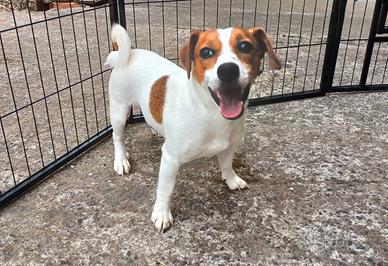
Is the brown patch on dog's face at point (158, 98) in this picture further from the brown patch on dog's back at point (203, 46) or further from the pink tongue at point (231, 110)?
the pink tongue at point (231, 110)

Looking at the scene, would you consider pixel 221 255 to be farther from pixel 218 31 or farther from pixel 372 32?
pixel 372 32

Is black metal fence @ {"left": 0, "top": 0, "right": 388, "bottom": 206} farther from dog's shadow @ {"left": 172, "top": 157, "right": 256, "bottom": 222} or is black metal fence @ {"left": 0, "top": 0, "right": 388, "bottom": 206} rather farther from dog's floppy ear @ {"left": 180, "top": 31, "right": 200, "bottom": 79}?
dog's floppy ear @ {"left": 180, "top": 31, "right": 200, "bottom": 79}

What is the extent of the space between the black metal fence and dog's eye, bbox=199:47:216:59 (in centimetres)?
94

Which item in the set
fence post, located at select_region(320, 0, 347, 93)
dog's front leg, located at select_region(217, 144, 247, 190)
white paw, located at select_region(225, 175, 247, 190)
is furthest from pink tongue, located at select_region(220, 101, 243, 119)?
fence post, located at select_region(320, 0, 347, 93)

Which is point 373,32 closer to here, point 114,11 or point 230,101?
point 114,11

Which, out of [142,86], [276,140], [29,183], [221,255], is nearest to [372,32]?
[276,140]

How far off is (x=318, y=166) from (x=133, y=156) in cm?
112

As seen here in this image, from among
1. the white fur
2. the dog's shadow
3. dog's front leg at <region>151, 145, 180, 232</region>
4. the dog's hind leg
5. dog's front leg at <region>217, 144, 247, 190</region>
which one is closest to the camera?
the white fur

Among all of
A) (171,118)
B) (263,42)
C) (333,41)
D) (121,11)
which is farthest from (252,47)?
(333,41)

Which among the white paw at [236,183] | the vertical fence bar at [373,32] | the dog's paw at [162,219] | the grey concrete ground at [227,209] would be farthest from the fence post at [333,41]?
the dog's paw at [162,219]

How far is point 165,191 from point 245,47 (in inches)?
30.6

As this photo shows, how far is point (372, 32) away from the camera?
3266 mm

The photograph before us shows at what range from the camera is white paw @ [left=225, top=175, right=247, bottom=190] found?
2.23 m

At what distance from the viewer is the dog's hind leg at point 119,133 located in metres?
2.36
